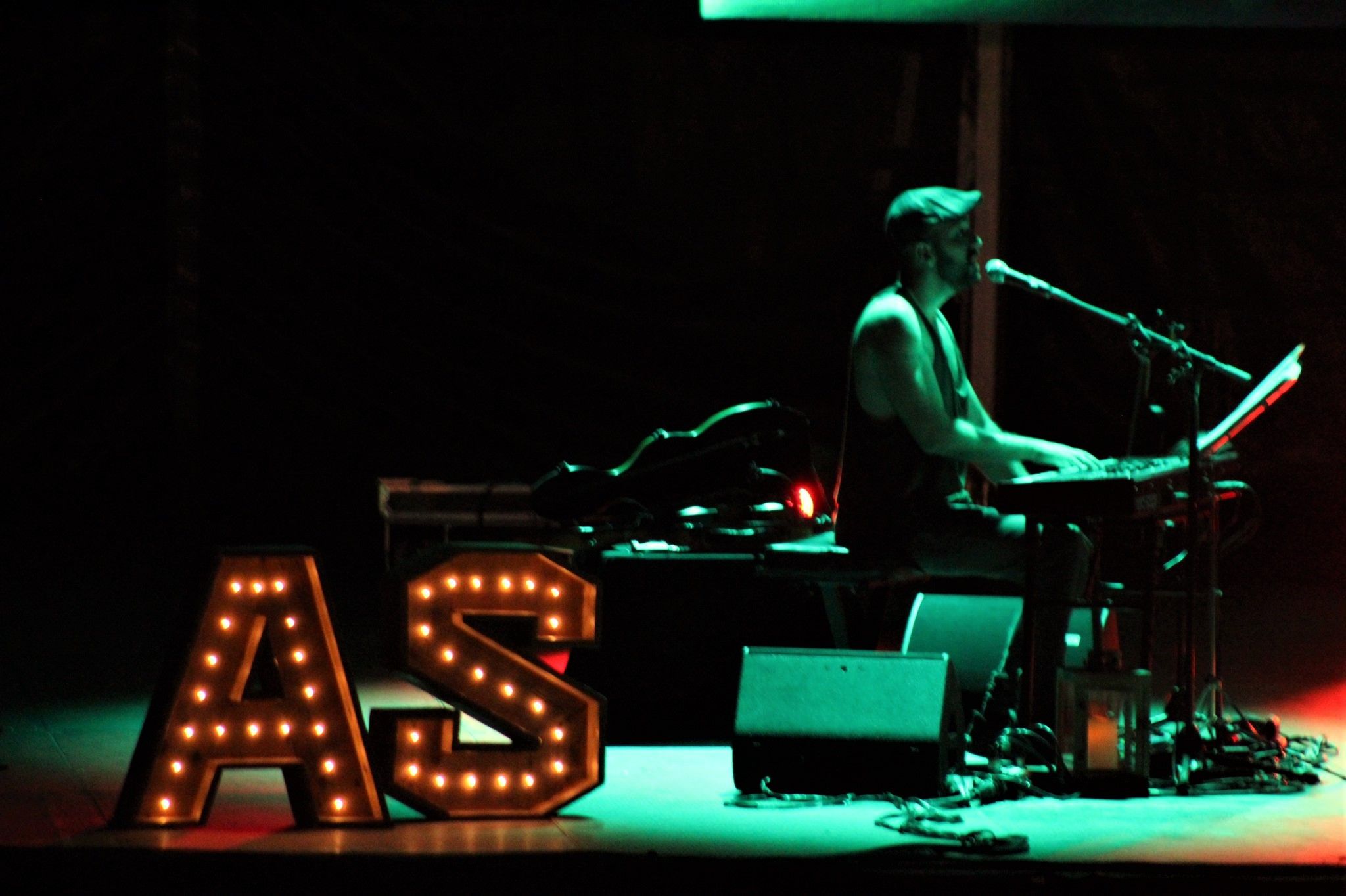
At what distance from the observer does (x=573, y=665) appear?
5.61 metres

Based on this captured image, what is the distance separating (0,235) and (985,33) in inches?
202

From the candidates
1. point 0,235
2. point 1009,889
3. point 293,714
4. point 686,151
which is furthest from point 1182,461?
point 0,235

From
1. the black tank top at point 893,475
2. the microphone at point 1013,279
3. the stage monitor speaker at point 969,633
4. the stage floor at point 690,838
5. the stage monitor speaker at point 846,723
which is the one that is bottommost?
the stage floor at point 690,838

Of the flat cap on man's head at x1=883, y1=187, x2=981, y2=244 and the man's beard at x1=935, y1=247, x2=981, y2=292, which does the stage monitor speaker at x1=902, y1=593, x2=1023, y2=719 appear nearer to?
the man's beard at x1=935, y1=247, x2=981, y2=292

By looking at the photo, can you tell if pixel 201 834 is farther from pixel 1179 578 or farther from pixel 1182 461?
pixel 1179 578

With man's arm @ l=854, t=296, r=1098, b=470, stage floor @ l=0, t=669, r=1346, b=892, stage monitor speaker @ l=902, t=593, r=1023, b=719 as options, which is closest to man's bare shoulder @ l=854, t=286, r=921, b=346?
man's arm @ l=854, t=296, r=1098, b=470

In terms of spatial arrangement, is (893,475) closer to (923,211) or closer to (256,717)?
(923,211)

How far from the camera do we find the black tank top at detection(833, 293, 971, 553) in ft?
17.5

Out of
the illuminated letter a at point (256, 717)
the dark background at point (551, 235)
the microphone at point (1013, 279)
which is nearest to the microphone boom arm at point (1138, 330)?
the microphone at point (1013, 279)

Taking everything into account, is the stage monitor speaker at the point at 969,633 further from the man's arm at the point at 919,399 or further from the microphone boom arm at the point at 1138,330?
the microphone boom arm at the point at 1138,330

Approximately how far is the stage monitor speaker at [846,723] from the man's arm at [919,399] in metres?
0.77

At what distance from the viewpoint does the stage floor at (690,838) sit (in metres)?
3.93

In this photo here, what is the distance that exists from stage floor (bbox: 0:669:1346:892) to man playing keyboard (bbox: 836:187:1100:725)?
74 centimetres

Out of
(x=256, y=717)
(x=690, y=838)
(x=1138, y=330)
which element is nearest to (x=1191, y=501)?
(x=1138, y=330)
